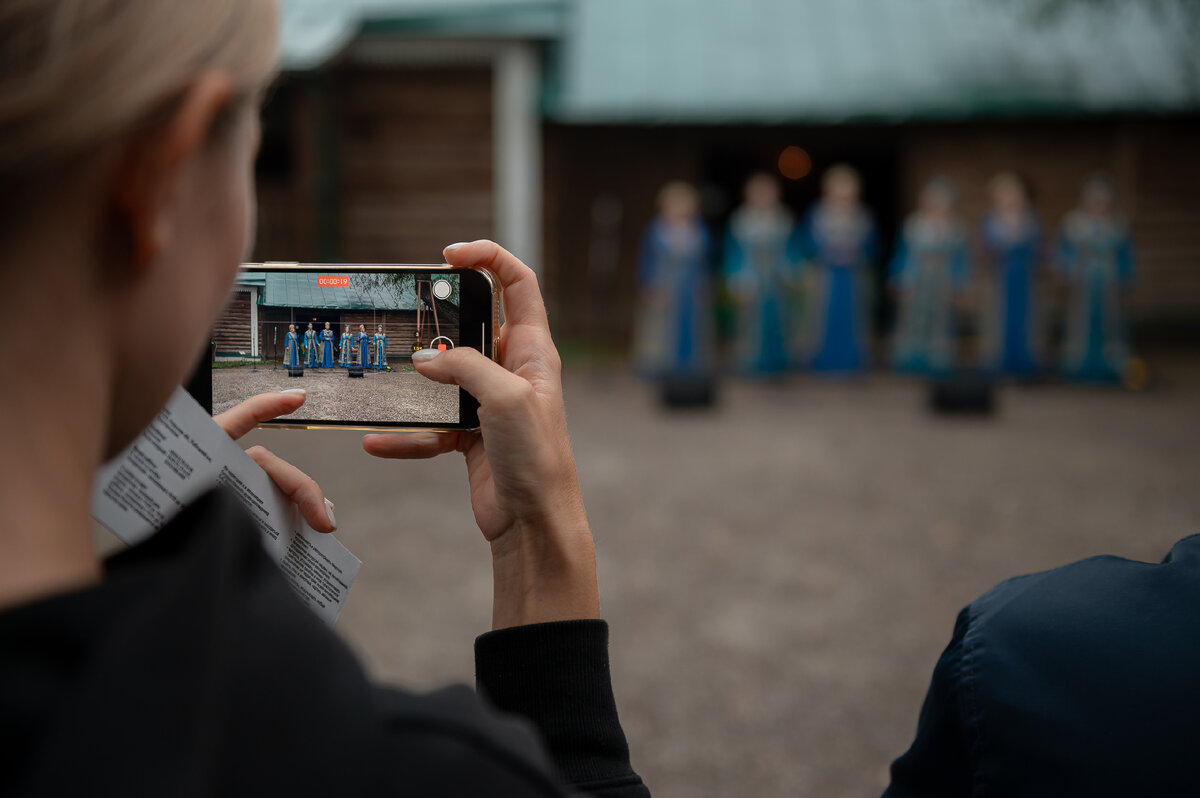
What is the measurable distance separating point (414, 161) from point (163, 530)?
1100 centimetres

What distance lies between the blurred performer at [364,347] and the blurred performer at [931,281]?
29.2ft

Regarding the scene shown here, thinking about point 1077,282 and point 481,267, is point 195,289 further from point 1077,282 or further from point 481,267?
point 1077,282

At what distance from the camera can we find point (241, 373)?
3.35 feet

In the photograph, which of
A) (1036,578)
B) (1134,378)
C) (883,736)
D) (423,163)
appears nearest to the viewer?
(1036,578)

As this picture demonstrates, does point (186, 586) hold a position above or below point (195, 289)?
below

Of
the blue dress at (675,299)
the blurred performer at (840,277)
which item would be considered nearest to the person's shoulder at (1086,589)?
the blue dress at (675,299)

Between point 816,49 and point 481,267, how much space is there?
12014 millimetres

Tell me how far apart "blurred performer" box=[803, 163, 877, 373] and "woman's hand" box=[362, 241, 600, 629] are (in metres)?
8.61

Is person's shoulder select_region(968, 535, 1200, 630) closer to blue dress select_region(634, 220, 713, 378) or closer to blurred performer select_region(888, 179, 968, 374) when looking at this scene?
blue dress select_region(634, 220, 713, 378)

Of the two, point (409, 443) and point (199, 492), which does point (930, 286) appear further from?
point (199, 492)

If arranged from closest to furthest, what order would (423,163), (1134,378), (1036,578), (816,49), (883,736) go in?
(1036,578) → (883,736) → (1134,378) → (423,163) → (816,49)

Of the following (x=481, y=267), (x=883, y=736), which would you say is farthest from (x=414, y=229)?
(x=481, y=267)

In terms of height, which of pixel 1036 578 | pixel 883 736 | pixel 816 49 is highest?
pixel 816 49

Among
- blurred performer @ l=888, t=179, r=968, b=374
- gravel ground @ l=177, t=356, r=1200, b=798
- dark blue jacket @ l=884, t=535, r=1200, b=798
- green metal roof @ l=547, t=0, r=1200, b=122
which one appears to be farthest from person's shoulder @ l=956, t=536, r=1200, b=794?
green metal roof @ l=547, t=0, r=1200, b=122
